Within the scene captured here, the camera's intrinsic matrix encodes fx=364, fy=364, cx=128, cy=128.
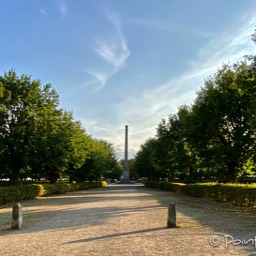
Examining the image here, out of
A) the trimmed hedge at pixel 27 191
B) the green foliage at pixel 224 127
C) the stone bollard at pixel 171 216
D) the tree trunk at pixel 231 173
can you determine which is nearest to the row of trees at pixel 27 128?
the trimmed hedge at pixel 27 191

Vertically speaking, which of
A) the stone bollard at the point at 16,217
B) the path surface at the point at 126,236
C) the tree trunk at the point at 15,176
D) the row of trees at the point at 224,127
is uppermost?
the row of trees at the point at 224,127

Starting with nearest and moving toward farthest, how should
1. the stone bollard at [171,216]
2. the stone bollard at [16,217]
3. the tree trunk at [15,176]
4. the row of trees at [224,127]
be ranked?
the stone bollard at [171,216]
the stone bollard at [16,217]
the row of trees at [224,127]
the tree trunk at [15,176]

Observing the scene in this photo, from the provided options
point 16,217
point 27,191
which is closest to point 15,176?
point 27,191

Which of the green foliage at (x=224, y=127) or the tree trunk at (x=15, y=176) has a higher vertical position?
the green foliage at (x=224, y=127)

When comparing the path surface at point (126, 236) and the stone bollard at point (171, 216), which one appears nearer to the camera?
the path surface at point (126, 236)

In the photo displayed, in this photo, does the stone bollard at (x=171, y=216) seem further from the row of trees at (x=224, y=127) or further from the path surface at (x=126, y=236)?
the row of trees at (x=224, y=127)

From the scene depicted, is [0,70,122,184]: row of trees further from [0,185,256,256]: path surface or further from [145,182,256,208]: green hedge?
[0,185,256,256]: path surface

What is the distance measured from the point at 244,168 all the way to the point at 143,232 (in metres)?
20.8

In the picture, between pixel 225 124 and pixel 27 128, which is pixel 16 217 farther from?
pixel 225 124

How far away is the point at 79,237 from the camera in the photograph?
10008 mm

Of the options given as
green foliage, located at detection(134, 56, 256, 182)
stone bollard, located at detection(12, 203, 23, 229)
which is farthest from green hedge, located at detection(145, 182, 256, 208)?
stone bollard, located at detection(12, 203, 23, 229)

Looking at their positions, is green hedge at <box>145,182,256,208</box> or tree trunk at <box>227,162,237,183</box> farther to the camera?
tree trunk at <box>227,162,237,183</box>

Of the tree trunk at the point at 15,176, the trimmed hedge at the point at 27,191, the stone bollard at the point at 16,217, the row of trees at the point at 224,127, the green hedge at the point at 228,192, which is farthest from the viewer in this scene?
the tree trunk at the point at 15,176

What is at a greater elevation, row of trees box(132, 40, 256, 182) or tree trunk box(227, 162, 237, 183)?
row of trees box(132, 40, 256, 182)
